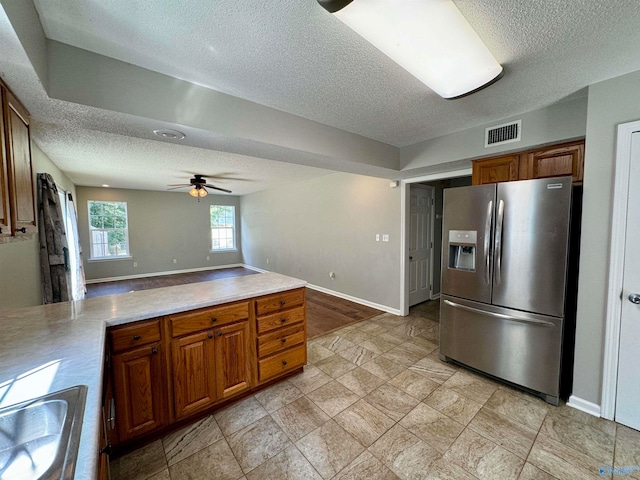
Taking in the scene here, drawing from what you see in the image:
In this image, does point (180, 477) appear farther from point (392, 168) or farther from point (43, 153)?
point (43, 153)

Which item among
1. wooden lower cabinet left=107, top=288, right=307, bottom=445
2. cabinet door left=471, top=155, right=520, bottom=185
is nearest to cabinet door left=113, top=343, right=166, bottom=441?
wooden lower cabinet left=107, top=288, right=307, bottom=445

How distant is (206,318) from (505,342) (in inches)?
100

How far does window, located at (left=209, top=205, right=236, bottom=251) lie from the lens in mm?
8227

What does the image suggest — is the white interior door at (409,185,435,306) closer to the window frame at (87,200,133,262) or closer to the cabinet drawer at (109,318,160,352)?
the cabinet drawer at (109,318,160,352)

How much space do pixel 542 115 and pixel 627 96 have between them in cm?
51

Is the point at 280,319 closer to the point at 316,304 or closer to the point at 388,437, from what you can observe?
the point at 388,437

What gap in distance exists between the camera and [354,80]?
180 cm

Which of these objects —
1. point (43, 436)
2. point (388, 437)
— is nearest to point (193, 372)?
point (43, 436)

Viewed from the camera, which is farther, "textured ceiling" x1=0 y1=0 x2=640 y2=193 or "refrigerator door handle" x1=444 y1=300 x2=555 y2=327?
"refrigerator door handle" x1=444 y1=300 x2=555 y2=327

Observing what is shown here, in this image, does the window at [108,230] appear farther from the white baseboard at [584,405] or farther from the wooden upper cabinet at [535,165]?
the white baseboard at [584,405]

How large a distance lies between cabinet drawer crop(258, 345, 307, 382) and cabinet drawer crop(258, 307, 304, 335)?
0.87ft

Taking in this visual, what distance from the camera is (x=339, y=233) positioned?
4941mm

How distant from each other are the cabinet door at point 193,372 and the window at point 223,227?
6.88 meters

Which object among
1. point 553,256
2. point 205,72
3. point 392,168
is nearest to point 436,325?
point 553,256
